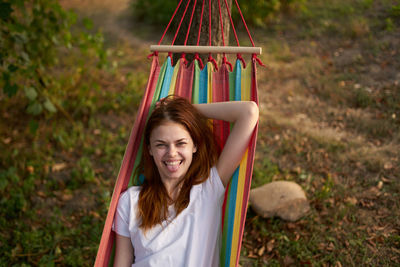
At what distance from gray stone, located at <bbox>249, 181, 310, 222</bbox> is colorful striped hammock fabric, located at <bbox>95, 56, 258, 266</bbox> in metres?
0.63

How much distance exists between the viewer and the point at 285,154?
2.85 meters

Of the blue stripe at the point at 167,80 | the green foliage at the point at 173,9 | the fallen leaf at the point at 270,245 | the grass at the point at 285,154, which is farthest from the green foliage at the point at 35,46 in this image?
the green foliage at the point at 173,9

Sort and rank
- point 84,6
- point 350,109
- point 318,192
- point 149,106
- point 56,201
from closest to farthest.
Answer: point 149,106 → point 318,192 → point 56,201 → point 350,109 → point 84,6

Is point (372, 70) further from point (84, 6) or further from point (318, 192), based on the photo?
point (84, 6)

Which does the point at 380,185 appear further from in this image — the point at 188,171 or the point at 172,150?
the point at 172,150

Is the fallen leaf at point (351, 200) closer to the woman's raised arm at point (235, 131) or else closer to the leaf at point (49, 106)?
the woman's raised arm at point (235, 131)

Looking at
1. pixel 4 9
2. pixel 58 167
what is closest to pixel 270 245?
pixel 58 167

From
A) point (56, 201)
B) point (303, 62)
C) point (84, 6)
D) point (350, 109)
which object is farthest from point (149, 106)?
point (84, 6)

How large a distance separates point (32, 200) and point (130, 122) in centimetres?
119

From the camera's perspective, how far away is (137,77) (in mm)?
4090

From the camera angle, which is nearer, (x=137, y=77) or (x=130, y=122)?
(x=130, y=122)

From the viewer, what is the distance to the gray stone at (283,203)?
2186 mm

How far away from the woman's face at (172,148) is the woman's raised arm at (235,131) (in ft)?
0.54

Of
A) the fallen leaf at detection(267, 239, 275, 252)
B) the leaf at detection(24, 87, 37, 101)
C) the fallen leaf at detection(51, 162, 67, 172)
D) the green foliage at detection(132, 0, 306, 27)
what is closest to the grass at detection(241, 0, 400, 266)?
the fallen leaf at detection(267, 239, 275, 252)
